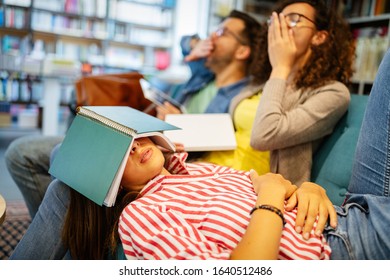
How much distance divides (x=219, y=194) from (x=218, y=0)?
3350mm

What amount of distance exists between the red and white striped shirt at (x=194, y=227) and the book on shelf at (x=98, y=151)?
8 cm

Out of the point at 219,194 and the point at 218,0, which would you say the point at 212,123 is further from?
the point at 218,0

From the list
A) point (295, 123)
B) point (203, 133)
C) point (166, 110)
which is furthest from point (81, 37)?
point (295, 123)

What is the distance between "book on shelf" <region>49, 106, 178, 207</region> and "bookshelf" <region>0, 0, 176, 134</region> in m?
2.97

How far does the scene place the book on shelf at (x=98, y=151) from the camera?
69 centimetres

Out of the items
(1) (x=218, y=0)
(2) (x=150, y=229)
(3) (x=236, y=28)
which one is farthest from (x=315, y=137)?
(1) (x=218, y=0)

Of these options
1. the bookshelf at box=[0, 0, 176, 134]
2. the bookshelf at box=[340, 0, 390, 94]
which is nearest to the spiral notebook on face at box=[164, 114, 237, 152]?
the bookshelf at box=[340, 0, 390, 94]

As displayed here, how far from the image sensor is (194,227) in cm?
68

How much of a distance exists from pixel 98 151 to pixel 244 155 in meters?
0.61

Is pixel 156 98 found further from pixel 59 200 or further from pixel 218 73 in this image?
pixel 59 200

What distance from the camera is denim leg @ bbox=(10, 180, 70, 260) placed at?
2.48 ft

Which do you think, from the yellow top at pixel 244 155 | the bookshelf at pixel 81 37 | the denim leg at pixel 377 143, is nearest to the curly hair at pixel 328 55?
the yellow top at pixel 244 155

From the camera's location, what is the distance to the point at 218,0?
372 centimetres

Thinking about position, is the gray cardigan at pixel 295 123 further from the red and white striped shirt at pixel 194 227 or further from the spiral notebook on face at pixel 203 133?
the red and white striped shirt at pixel 194 227
